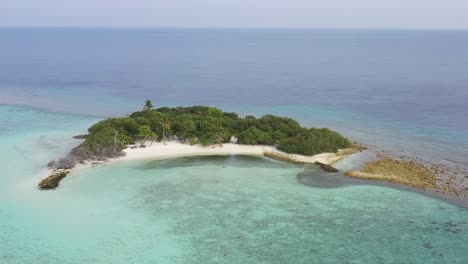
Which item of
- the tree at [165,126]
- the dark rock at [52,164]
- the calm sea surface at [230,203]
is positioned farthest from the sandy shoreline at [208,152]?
the dark rock at [52,164]

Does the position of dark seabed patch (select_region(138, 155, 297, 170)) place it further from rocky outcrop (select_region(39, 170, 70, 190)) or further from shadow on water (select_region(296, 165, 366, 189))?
rocky outcrop (select_region(39, 170, 70, 190))

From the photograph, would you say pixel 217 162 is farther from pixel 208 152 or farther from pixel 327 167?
pixel 327 167

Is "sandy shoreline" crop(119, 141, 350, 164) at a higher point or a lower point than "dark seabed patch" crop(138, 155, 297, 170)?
higher

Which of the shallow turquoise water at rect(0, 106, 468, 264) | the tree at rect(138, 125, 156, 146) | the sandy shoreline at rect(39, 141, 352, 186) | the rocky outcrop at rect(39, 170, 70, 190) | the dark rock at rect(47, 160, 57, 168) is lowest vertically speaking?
the shallow turquoise water at rect(0, 106, 468, 264)

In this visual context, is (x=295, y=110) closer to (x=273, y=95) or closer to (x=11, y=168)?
(x=273, y=95)

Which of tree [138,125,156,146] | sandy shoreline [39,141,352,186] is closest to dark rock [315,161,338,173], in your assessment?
sandy shoreline [39,141,352,186]

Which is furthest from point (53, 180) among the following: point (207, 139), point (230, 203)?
point (207, 139)

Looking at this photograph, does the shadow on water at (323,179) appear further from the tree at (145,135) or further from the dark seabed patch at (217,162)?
the tree at (145,135)
